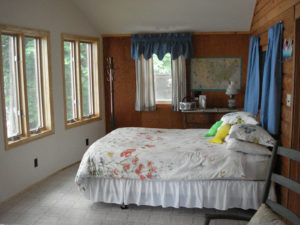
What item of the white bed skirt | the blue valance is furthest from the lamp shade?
the white bed skirt

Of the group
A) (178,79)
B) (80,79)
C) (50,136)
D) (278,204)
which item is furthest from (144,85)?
(278,204)

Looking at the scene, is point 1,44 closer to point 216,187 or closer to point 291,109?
point 216,187

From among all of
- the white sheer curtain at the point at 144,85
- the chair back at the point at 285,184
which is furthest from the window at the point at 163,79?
the chair back at the point at 285,184

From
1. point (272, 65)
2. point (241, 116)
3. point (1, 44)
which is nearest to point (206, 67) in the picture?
point (241, 116)

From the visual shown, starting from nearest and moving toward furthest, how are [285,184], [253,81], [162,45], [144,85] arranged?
1. [285,184]
2. [253,81]
3. [162,45]
4. [144,85]

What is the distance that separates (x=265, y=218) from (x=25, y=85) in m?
3.44

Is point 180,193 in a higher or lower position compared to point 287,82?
lower

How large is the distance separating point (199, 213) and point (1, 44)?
2.91 m

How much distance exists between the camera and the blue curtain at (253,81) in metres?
Answer: 4.43

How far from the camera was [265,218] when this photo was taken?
6.44ft

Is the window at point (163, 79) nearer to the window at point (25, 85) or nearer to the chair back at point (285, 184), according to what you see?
the window at point (25, 85)

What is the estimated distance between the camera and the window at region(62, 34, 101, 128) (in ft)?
17.4

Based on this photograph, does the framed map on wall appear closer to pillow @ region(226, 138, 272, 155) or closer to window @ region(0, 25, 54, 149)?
window @ region(0, 25, 54, 149)

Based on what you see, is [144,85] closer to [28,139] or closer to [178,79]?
[178,79]
